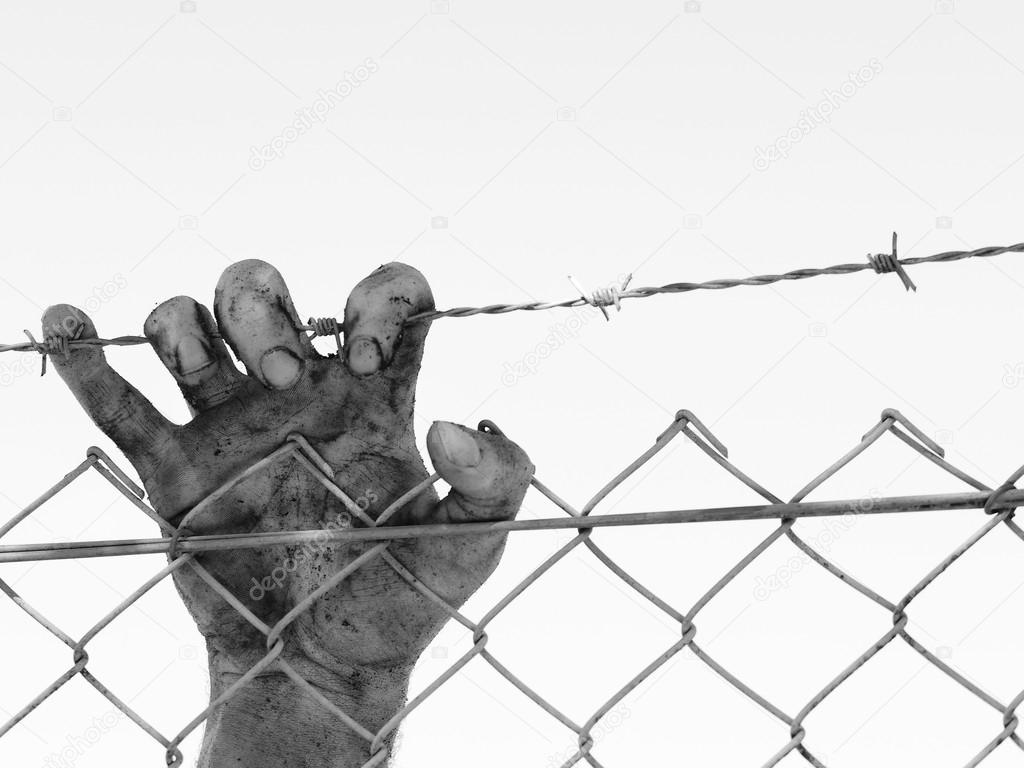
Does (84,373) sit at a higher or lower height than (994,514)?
higher

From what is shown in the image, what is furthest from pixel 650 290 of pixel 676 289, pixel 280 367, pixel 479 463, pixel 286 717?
pixel 286 717

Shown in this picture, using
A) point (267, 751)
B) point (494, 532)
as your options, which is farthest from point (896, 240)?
point (267, 751)

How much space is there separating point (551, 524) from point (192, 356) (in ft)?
1.43

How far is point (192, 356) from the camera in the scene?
1.18 meters

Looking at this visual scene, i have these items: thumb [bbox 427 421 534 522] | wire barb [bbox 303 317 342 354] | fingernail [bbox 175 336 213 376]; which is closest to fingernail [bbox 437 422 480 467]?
thumb [bbox 427 421 534 522]

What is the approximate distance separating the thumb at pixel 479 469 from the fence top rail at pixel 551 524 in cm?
5

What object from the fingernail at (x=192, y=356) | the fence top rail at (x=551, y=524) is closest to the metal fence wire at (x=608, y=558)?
the fence top rail at (x=551, y=524)

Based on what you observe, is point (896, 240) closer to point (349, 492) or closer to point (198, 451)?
point (349, 492)

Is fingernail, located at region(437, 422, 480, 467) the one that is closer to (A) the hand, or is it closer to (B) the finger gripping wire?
(A) the hand

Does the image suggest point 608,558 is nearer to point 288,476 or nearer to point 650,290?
point 650,290

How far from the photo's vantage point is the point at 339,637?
1235mm

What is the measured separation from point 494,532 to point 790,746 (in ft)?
0.88

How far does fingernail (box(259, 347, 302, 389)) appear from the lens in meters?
1.17

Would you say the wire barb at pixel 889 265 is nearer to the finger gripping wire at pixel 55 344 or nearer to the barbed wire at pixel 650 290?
the barbed wire at pixel 650 290
